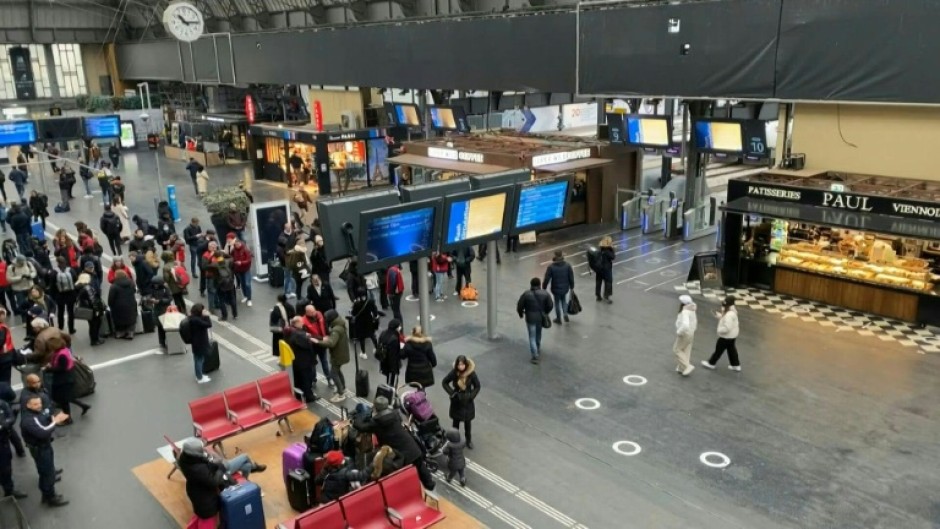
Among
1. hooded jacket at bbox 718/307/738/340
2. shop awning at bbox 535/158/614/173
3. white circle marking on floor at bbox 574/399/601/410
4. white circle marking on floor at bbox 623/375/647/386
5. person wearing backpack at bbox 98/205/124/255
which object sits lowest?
white circle marking on floor at bbox 574/399/601/410

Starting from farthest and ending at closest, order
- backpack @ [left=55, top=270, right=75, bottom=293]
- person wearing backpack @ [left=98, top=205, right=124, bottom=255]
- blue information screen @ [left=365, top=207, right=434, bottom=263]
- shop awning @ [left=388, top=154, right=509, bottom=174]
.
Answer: shop awning @ [left=388, top=154, right=509, bottom=174] < person wearing backpack @ [left=98, top=205, right=124, bottom=255] < backpack @ [left=55, top=270, right=75, bottom=293] < blue information screen @ [left=365, top=207, right=434, bottom=263]

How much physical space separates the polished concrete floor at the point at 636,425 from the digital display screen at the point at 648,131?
702 centimetres

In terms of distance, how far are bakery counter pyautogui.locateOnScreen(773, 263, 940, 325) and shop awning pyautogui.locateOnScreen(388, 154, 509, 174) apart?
8.40m

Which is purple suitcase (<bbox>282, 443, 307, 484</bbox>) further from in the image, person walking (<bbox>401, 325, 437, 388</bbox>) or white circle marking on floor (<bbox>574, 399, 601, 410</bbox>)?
white circle marking on floor (<bbox>574, 399, 601, 410</bbox>)

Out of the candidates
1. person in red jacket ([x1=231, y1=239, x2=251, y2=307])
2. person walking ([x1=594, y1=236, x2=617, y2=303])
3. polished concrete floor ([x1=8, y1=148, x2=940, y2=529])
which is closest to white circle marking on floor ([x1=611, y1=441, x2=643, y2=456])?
polished concrete floor ([x1=8, y1=148, x2=940, y2=529])

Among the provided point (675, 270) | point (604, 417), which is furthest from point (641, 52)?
point (604, 417)

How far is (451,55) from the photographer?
25562 mm

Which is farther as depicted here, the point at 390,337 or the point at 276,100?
the point at 276,100

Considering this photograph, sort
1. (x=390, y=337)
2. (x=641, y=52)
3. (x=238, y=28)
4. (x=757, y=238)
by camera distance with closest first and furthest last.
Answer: (x=390, y=337)
(x=757, y=238)
(x=641, y=52)
(x=238, y=28)

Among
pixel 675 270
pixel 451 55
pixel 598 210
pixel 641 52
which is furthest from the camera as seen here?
pixel 451 55

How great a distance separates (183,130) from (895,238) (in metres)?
37.3

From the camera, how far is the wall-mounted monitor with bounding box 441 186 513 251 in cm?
1202

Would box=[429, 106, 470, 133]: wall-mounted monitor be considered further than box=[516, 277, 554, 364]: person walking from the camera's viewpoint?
Yes

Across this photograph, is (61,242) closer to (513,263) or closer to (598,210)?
(513,263)
